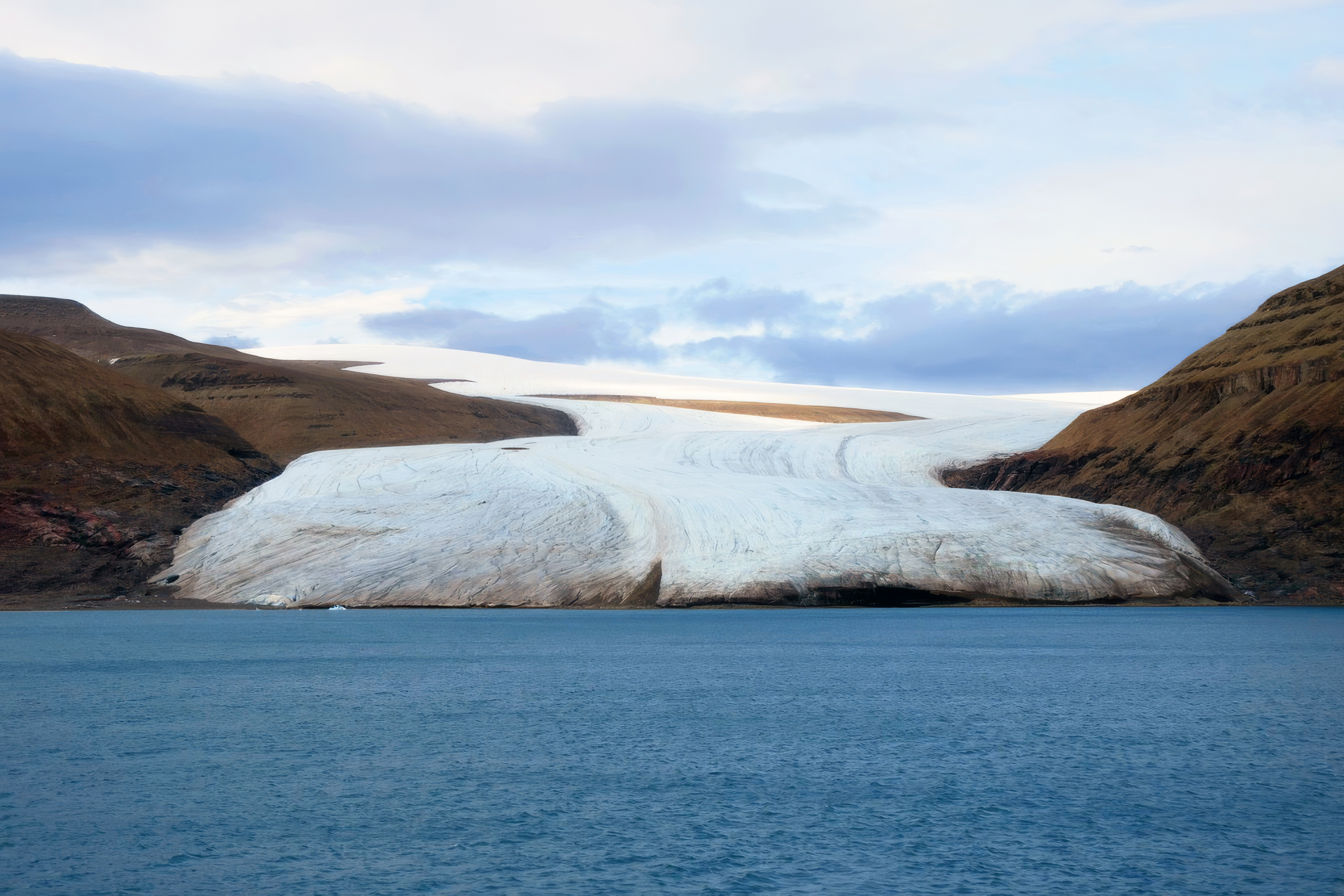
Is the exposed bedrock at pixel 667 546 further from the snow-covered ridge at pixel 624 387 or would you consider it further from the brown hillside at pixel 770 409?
the snow-covered ridge at pixel 624 387

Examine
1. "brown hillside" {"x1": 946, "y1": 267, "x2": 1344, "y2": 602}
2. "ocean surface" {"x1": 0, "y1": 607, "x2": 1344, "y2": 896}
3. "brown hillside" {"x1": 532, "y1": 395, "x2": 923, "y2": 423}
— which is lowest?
"ocean surface" {"x1": 0, "y1": 607, "x2": 1344, "y2": 896}

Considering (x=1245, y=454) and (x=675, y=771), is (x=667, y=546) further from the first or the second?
(x=675, y=771)

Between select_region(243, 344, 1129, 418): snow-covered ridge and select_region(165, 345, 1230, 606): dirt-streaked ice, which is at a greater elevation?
select_region(243, 344, 1129, 418): snow-covered ridge

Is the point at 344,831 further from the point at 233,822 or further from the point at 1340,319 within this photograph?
the point at 1340,319

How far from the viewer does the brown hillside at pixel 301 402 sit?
223 ft

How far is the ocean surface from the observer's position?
1073 cm

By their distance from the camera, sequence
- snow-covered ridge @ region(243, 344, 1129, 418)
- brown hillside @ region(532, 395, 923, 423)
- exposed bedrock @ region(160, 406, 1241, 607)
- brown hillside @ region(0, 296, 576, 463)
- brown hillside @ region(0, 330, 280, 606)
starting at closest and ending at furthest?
exposed bedrock @ region(160, 406, 1241, 607)
brown hillside @ region(0, 330, 280, 606)
brown hillside @ region(0, 296, 576, 463)
brown hillside @ region(532, 395, 923, 423)
snow-covered ridge @ region(243, 344, 1129, 418)

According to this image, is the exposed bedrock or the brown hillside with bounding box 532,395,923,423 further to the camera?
the brown hillside with bounding box 532,395,923,423

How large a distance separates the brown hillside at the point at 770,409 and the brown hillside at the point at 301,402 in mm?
18113

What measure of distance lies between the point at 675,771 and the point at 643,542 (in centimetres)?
2913

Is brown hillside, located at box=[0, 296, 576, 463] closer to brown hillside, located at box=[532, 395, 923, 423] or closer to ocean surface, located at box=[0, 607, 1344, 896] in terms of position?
brown hillside, located at box=[532, 395, 923, 423]

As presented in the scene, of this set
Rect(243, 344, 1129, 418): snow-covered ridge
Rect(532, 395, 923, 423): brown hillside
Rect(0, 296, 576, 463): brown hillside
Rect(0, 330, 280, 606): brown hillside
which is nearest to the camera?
Rect(0, 330, 280, 606): brown hillside

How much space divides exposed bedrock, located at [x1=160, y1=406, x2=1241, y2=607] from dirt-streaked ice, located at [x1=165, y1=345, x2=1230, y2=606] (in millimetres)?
77

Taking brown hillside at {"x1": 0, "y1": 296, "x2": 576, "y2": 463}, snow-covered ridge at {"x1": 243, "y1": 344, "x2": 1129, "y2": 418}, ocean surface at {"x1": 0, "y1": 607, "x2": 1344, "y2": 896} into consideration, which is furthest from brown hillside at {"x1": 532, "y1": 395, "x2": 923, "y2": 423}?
ocean surface at {"x1": 0, "y1": 607, "x2": 1344, "y2": 896}
